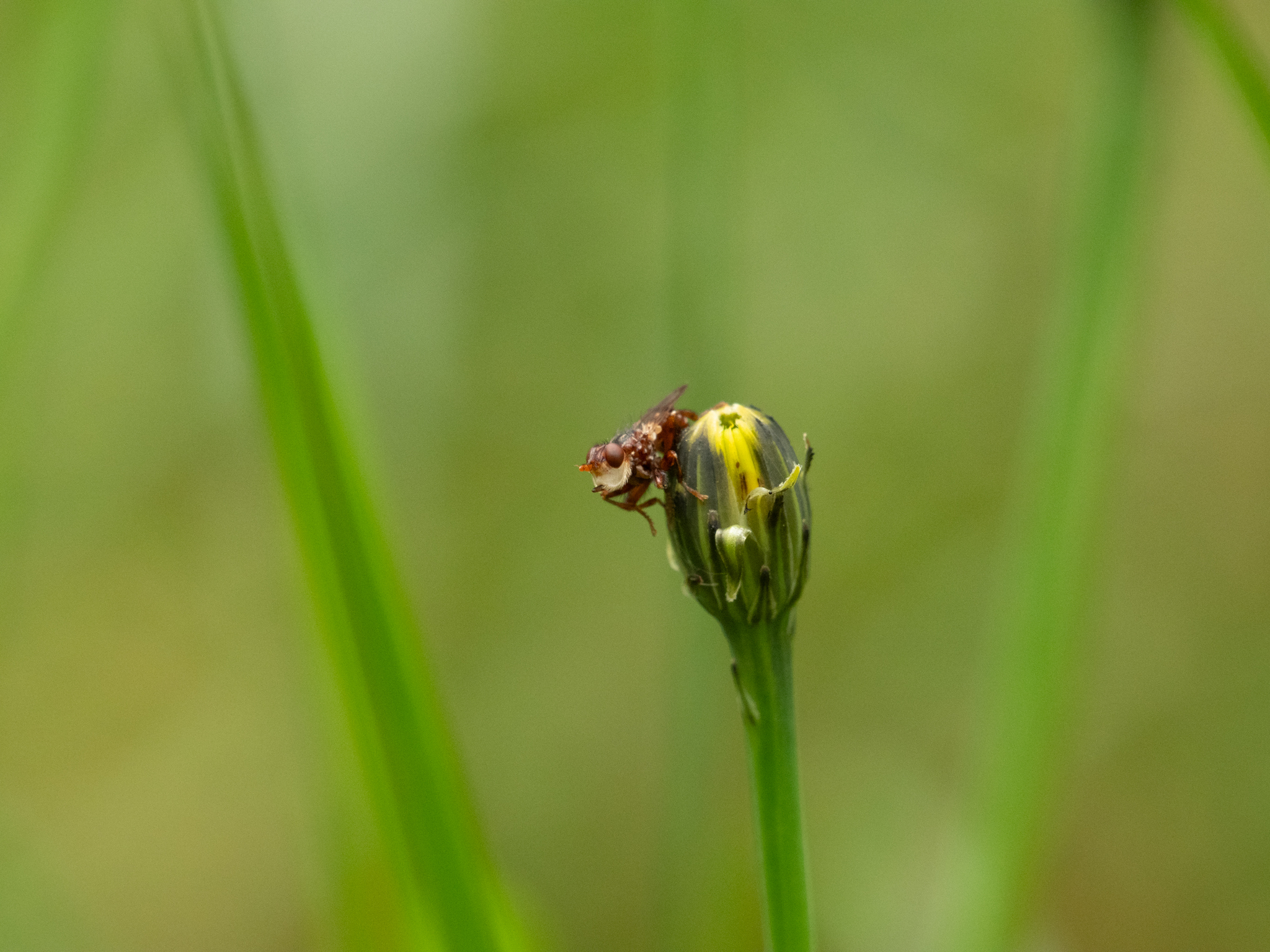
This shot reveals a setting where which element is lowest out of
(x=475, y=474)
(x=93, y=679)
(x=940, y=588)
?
(x=940, y=588)

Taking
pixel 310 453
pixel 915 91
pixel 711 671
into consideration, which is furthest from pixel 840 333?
pixel 310 453

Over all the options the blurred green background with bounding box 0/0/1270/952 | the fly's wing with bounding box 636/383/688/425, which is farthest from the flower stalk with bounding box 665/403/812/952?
the blurred green background with bounding box 0/0/1270/952

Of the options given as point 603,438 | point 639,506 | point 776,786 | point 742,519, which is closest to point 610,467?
point 639,506

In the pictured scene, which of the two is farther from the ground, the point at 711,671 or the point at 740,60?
the point at 740,60

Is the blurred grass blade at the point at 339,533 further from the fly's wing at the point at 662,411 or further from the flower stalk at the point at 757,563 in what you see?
the fly's wing at the point at 662,411

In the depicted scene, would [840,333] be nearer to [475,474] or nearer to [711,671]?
[475,474]

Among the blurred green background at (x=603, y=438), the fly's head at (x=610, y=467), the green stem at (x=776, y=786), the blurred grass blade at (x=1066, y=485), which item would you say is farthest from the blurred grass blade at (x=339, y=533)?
the blurred green background at (x=603, y=438)
